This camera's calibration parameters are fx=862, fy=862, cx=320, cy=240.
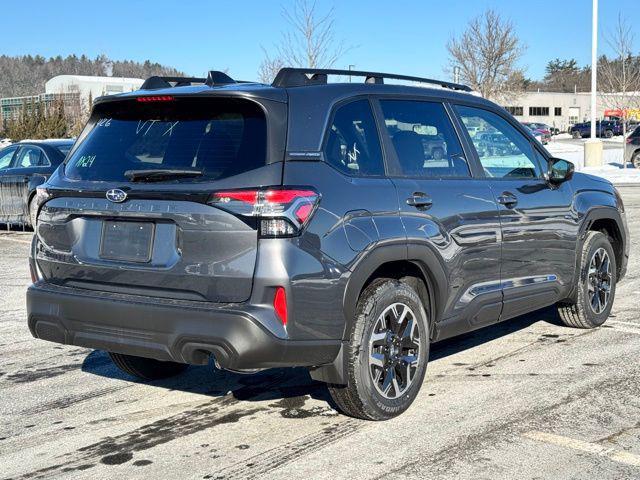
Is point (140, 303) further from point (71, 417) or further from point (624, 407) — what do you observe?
point (624, 407)

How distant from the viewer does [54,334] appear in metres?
4.60

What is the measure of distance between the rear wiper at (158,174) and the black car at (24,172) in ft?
33.8

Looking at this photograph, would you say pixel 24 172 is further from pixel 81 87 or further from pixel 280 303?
pixel 81 87

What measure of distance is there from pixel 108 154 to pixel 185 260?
90 cm

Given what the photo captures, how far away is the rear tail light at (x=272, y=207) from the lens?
4.03m

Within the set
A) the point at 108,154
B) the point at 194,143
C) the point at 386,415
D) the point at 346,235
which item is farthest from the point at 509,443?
the point at 108,154

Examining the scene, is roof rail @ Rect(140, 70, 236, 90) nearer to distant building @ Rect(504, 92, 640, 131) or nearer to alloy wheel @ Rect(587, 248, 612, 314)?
alloy wheel @ Rect(587, 248, 612, 314)

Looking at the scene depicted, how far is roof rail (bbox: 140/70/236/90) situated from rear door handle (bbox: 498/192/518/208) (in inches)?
74.5

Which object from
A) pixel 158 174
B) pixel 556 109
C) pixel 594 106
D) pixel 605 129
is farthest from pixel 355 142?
pixel 556 109

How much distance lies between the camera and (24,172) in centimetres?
1448

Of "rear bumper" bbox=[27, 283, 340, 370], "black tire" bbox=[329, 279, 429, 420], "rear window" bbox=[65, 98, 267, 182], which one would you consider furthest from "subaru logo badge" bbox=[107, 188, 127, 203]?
"black tire" bbox=[329, 279, 429, 420]

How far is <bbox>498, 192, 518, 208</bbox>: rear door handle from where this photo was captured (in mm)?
5535

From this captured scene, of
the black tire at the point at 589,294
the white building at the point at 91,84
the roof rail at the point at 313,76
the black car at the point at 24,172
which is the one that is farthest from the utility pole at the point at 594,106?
the white building at the point at 91,84

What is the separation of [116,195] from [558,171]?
10.7 ft
